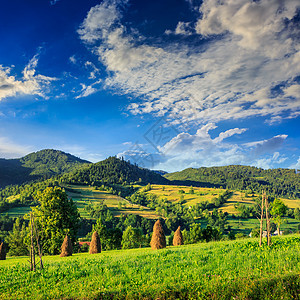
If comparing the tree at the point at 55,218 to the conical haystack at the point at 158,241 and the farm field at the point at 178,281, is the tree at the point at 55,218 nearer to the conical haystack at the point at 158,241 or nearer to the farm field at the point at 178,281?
the conical haystack at the point at 158,241

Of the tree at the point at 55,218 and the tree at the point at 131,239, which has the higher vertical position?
the tree at the point at 55,218

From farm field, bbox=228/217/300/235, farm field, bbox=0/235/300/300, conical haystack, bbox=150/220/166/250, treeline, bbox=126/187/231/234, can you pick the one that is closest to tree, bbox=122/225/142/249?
conical haystack, bbox=150/220/166/250

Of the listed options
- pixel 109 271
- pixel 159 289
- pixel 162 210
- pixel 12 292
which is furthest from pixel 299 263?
pixel 162 210

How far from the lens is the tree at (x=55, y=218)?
4068 cm

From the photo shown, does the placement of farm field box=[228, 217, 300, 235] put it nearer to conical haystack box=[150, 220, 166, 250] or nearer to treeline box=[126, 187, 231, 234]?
treeline box=[126, 187, 231, 234]

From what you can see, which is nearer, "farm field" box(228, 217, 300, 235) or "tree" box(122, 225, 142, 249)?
"tree" box(122, 225, 142, 249)

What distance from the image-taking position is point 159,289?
344 inches

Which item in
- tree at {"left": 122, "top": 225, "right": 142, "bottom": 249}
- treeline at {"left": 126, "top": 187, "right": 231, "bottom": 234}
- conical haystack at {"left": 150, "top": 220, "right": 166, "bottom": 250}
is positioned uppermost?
conical haystack at {"left": 150, "top": 220, "right": 166, "bottom": 250}

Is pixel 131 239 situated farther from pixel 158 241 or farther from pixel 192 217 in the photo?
pixel 192 217

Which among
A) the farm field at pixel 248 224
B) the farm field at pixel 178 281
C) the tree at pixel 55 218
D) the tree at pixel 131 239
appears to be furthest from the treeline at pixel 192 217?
the farm field at pixel 178 281

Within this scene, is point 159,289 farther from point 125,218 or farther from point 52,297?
point 125,218

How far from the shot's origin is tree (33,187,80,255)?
133 ft

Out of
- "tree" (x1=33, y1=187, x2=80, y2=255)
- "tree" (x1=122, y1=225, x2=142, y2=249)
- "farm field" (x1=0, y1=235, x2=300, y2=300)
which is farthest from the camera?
"tree" (x1=122, y1=225, x2=142, y2=249)

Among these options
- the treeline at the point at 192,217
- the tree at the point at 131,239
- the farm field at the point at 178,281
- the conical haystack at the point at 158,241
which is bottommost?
the treeline at the point at 192,217
